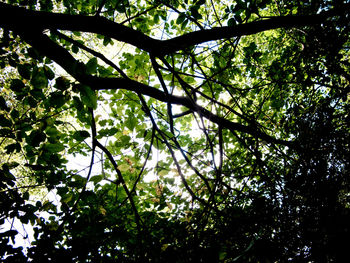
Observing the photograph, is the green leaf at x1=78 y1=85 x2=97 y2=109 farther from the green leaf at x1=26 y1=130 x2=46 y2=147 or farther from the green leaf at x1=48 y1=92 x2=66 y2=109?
the green leaf at x1=26 y1=130 x2=46 y2=147

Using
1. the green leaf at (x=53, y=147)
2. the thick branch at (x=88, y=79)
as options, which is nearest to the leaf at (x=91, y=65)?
the thick branch at (x=88, y=79)

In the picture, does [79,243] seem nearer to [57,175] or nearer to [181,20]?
[57,175]

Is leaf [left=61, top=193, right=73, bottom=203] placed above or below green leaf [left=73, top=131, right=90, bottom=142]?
below

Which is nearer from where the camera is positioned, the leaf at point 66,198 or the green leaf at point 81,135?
the green leaf at point 81,135

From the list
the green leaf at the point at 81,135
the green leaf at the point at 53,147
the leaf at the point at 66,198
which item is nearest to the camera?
the green leaf at the point at 53,147

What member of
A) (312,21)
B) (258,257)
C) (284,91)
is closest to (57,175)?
(258,257)

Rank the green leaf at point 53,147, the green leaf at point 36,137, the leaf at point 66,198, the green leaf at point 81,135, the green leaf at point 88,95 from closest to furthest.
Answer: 1. the green leaf at point 88,95
2. the green leaf at point 36,137
3. the green leaf at point 53,147
4. the green leaf at point 81,135
5. the leaf at point 66,198

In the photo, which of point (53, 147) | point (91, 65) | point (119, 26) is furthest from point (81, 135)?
point (119, 26)

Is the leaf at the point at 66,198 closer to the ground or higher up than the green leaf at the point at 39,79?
closer to the ground

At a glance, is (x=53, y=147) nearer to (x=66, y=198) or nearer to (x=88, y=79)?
(x=66, y=198)

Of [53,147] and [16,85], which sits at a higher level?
[16,85]

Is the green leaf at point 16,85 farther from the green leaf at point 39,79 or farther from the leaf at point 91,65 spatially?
A: the leaf at point 91,65

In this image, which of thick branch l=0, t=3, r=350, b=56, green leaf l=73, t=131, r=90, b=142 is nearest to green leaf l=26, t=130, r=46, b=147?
green leaf l=73, t=131, r=90, b=142

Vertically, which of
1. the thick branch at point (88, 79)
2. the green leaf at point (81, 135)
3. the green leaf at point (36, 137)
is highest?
the thick branch at point (88, 79)
